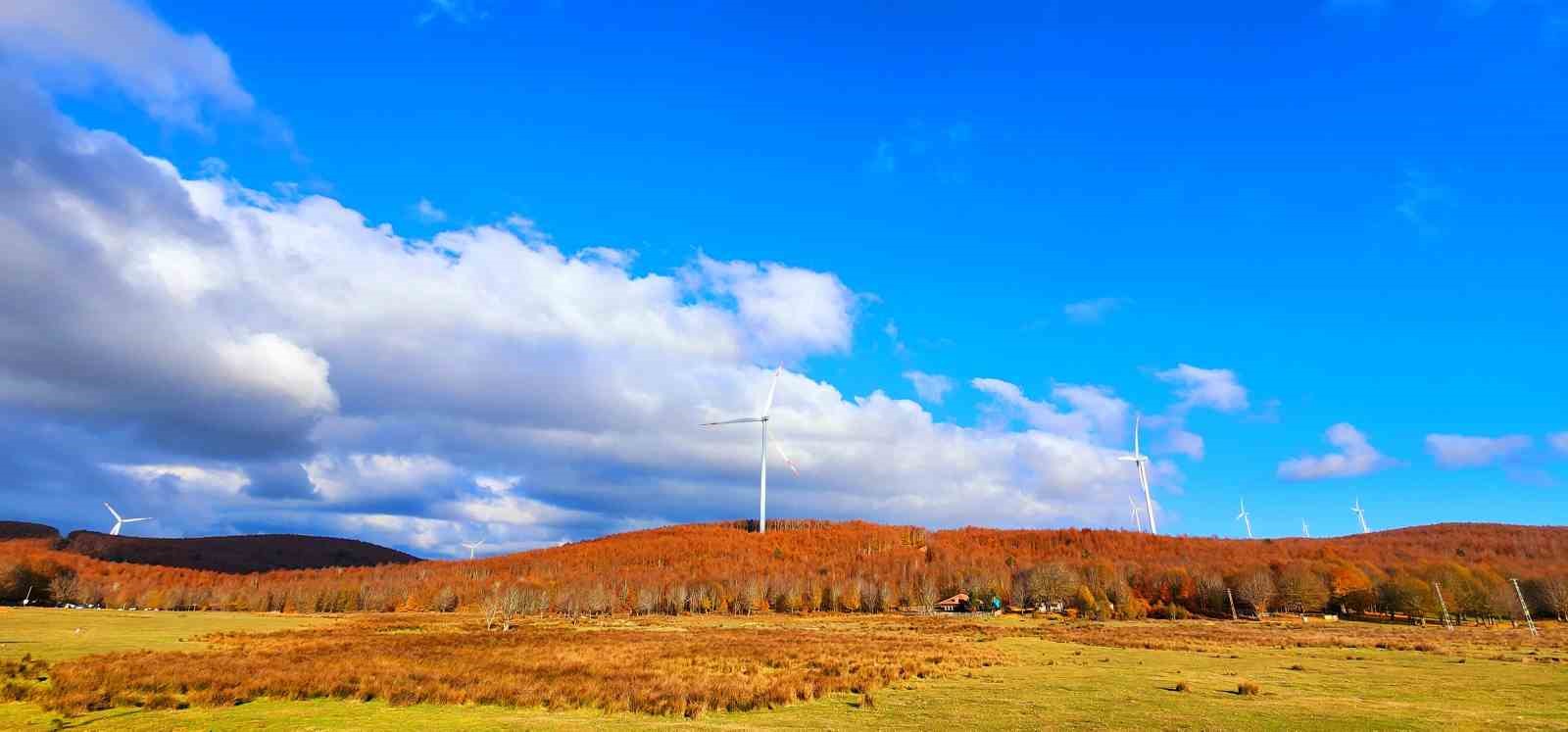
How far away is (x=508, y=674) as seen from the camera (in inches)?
1438

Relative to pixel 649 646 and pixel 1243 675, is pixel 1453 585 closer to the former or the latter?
pixel 1243 675

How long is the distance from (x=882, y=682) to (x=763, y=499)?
15030cm

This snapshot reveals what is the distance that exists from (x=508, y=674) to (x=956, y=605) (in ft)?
452

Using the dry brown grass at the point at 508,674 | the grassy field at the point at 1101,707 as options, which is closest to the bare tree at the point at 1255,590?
the grassy field at the point at 1101,707

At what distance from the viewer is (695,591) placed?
18738cm

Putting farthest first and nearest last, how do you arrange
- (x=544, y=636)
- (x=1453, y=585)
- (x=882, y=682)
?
(x=1453, y=585)
(x=544, y=636)
(x=882, y=682)

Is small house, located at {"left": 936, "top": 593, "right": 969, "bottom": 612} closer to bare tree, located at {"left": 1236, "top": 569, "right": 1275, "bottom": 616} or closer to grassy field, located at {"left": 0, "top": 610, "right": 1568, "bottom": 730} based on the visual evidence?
bare tree, located at {"left": 1236, "top": 569, "right": 1275, "bottom": 616}

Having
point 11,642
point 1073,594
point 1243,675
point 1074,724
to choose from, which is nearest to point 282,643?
point 11,642

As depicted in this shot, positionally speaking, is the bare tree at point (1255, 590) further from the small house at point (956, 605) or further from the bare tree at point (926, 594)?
the bare tree at point (926, 594)

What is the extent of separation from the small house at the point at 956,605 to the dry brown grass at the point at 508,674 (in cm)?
10636

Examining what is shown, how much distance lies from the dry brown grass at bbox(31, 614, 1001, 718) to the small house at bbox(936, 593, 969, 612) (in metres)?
106

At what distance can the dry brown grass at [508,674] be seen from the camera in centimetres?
2853

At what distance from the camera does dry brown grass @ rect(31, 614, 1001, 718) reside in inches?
1123

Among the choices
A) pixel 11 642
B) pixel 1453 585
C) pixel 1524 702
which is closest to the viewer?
pixel 1524 702
